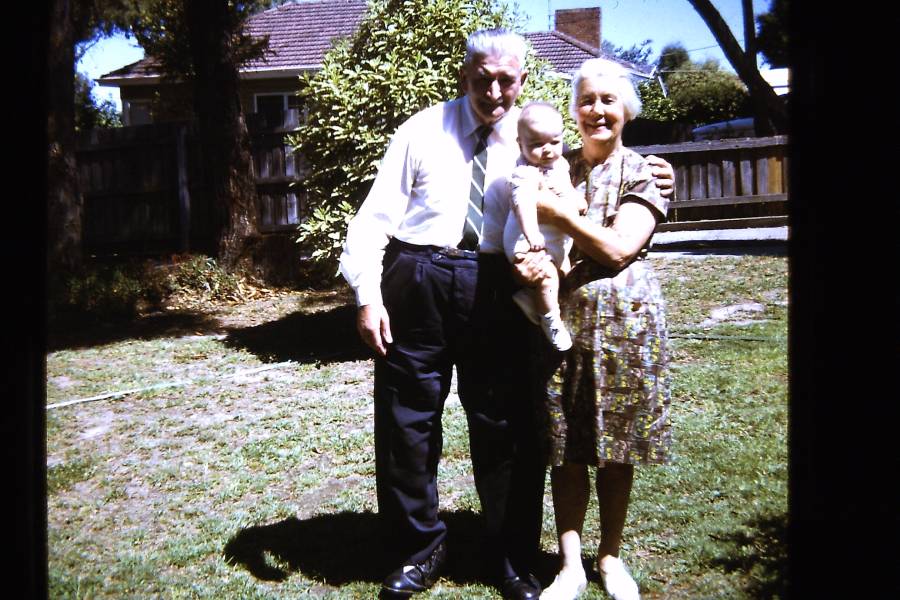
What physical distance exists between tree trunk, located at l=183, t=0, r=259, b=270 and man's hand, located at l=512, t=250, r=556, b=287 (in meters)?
8.97

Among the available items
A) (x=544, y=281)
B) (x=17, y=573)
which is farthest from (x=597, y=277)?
(x=17, y=573)

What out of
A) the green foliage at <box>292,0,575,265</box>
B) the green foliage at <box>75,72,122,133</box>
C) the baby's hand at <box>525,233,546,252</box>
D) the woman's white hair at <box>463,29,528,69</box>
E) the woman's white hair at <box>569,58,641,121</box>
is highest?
the green foliage at <box>75,72,122,133</box>

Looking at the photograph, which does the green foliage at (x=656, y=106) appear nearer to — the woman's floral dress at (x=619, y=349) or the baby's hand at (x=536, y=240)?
the woman's floral dress at (x=619, y=349)

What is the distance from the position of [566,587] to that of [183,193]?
11416 mm

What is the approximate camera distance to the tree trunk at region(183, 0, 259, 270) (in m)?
A: 11.1

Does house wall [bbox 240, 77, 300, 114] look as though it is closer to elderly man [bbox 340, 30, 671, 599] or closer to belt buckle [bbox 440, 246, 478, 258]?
elderly man [bbox 340, 30, 671, 599]

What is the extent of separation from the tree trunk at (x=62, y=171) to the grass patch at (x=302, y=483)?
3103mm

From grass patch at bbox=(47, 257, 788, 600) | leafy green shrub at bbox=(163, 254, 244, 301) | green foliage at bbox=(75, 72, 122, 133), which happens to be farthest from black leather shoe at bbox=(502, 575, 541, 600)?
green foliage at bbox=(75, 72, 122, 133)

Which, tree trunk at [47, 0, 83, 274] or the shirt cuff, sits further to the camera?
tree trunk at [47, 0, 83, 274]

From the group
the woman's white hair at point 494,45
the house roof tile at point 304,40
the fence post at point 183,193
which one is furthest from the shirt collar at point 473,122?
the house roof tile at point 304,40

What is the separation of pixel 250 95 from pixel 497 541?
2619 cm

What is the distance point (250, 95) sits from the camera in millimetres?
27750

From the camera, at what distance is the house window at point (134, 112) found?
95.3 ft

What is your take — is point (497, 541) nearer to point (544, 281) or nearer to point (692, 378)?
point (544, 281)
